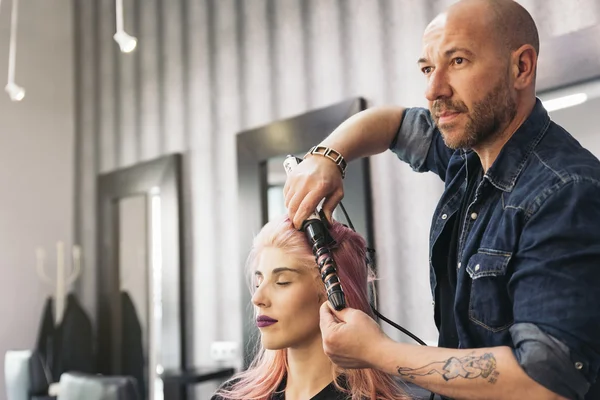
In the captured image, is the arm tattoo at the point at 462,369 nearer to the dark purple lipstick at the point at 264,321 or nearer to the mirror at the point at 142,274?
the dark purple lipstick at the point at 264,321

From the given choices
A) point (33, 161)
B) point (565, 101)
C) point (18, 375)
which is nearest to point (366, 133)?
point (565, 101)

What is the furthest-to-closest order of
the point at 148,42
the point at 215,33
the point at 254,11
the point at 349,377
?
the point at 148,42 → the point at 215,33 → the point at 254,11 → the point at 349,377

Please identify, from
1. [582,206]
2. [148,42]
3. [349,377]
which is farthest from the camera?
[148,42]

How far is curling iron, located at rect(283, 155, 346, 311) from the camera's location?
3.30 ft

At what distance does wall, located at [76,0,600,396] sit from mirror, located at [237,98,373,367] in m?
0.08

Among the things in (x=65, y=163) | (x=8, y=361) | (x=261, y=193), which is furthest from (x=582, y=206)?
(x=65, y=163)

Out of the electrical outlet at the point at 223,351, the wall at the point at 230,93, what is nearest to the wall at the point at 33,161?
the wall at the point at 230,93

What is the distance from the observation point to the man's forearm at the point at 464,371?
807 millimetres

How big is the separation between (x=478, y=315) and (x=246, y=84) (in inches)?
92.8

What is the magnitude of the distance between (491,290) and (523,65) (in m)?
0.41

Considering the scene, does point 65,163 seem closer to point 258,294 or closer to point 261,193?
point 261,193

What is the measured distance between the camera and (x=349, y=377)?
1.33 m

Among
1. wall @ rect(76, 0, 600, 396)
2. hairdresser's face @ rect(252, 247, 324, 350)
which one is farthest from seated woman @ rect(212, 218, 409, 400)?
wall @ rect(76, 0, 600, 396)

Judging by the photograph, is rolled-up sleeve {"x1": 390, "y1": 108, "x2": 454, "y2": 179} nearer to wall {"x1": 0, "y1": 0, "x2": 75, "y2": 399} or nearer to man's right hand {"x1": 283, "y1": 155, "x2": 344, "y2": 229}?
man's right hand {"x1": 283, "y1": 155, "x2": 344, "y2": 229}
